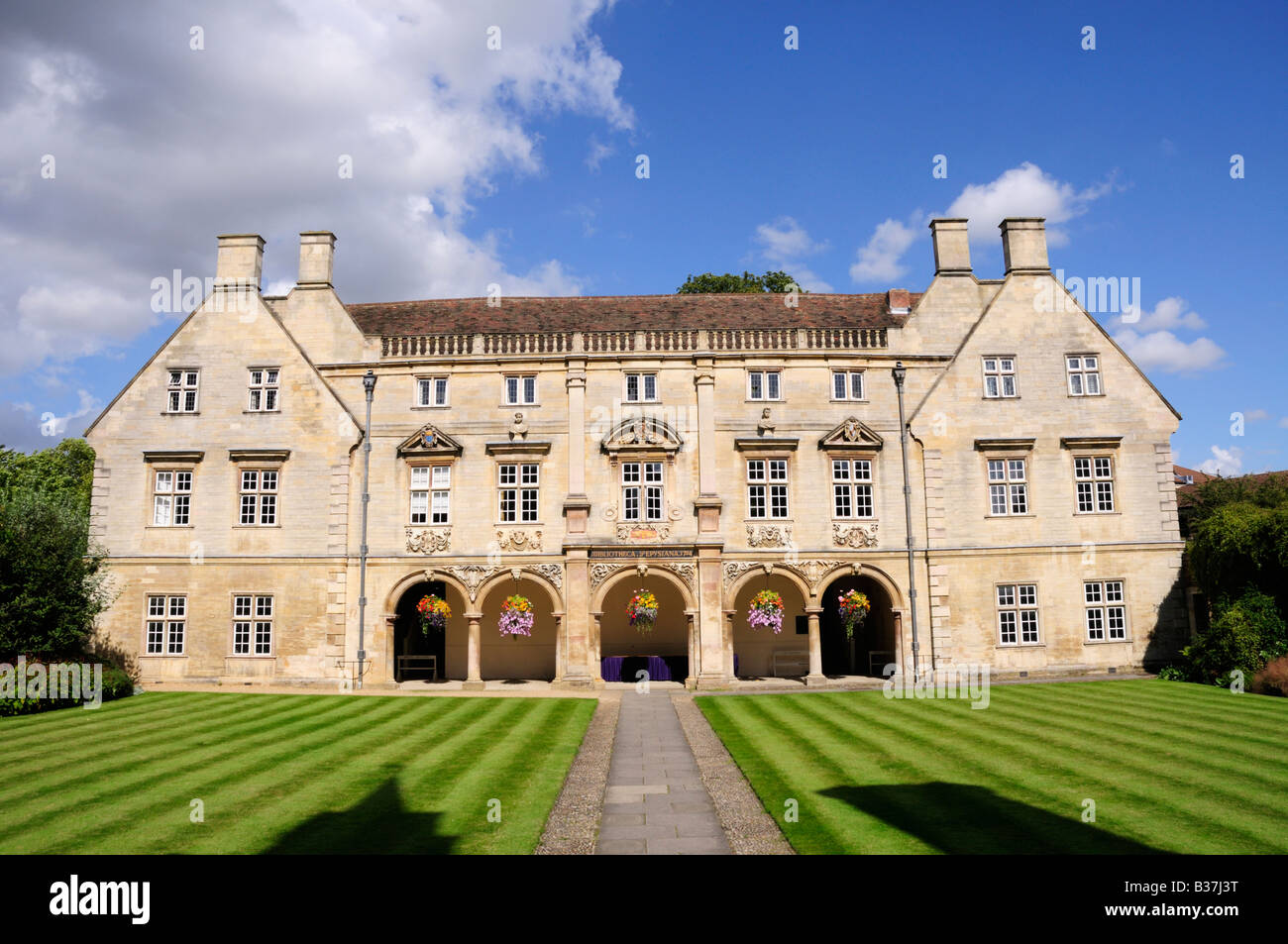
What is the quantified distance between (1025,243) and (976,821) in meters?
26.6

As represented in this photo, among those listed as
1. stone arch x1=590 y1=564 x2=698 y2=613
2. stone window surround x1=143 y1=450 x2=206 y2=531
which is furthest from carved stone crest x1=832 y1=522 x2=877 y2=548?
stone window surround x1=143 y1=450 x2=206 y2=531

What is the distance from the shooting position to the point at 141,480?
98.5 ft

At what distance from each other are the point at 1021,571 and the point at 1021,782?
18029 millimetres

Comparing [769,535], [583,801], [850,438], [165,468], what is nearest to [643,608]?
[769,535]

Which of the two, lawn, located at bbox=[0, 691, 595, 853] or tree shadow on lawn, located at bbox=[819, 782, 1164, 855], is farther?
lawn, located at bbox=[0, 691, 595, 853]

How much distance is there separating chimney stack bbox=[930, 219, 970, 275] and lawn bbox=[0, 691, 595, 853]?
21.7 metres

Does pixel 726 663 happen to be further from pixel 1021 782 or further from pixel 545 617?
pixel 1021 782

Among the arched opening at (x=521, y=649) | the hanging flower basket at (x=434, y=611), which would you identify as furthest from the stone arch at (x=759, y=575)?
the hanging flower basket at (x=434, y=611)

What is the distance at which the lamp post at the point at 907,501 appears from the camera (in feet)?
94.4

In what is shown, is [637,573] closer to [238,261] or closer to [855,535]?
[855,535]

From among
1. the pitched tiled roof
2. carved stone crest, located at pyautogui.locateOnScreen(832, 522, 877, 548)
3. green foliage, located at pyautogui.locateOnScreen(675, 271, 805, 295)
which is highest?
green foliage, located at pyautogui.locateOnScreen(675, 271, 805, 295)

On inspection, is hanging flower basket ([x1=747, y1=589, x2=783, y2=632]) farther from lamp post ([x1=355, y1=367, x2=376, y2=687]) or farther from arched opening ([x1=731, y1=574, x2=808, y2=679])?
lamp post ([x1=355, y1=367, x2=376, y2=687])

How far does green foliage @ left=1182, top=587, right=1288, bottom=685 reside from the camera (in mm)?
24281
